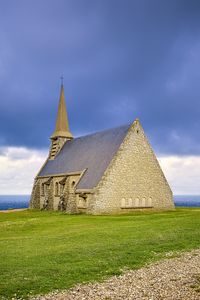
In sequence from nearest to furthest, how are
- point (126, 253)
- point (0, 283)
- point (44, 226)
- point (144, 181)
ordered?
point (0, 283), point (126, 253), point (44, 226), point (144, 181)

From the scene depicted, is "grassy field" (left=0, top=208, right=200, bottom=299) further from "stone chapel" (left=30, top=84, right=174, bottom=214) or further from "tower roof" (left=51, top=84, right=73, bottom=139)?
"tower roof" (left=51, top=84, right=73, bottom=139)

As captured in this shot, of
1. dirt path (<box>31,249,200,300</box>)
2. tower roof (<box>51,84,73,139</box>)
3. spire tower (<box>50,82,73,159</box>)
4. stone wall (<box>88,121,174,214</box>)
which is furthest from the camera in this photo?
tower roof (<box>51,84,73,139</box>)

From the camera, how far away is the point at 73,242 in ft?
67.1

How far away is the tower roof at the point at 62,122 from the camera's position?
63.2 metres

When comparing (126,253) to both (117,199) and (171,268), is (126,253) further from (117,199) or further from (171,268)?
(117,199)

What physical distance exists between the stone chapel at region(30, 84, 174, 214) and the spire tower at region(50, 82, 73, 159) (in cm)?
808

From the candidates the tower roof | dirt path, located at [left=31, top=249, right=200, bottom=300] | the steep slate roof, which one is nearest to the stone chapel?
the steep slate roof

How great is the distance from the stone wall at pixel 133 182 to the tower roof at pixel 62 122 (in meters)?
20.6

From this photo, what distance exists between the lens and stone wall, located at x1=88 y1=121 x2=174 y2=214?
41.6m

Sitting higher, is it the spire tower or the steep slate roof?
the spire tower

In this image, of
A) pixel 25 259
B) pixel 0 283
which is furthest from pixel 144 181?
pixel 0 283

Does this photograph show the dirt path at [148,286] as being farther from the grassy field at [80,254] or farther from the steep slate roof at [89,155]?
the steep slate roof at [89,155]

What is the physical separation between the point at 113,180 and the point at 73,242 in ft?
72.8

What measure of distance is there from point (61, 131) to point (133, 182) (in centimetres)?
2320
